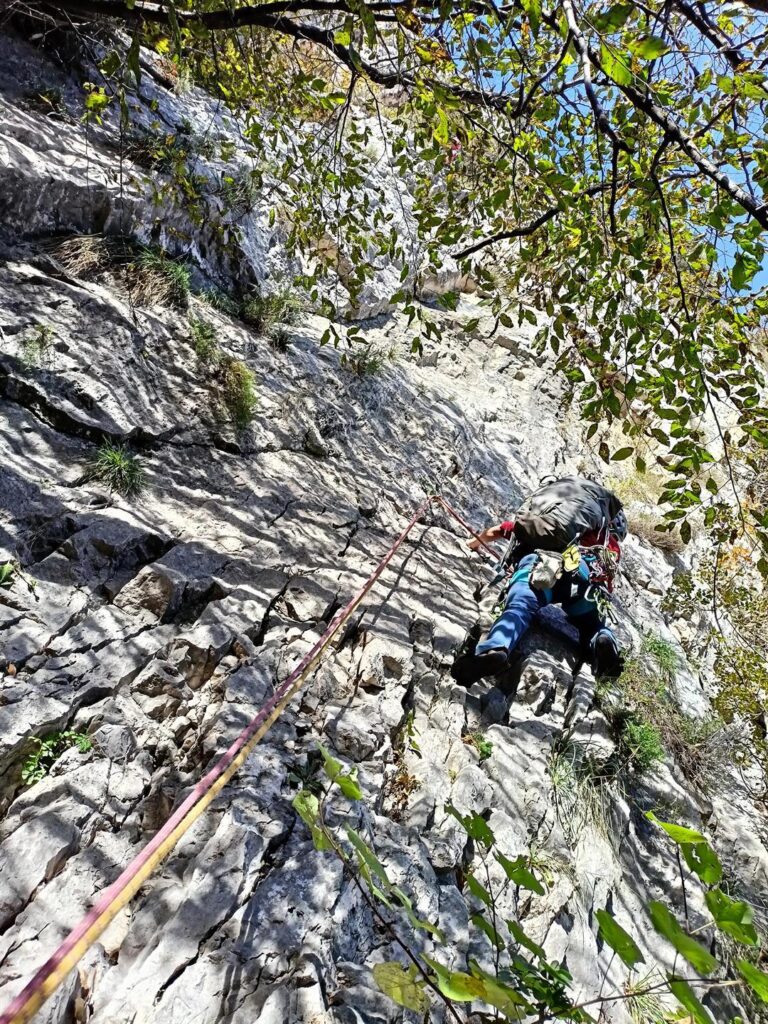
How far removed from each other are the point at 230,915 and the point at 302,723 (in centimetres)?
97

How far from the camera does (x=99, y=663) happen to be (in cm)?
277

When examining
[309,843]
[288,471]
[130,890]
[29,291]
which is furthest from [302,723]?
[29,291]

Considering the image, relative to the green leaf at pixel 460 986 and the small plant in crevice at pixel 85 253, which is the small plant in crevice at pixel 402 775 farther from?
the small plant in crevice at pixel 85 253

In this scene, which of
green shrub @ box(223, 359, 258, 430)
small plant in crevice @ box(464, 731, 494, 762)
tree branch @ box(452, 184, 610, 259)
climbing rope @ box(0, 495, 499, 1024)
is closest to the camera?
climbing rope @ box(0, 495, 499, 1024)

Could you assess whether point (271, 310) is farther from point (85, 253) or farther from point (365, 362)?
point (85, 253)

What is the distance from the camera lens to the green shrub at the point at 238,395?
15.9 ft

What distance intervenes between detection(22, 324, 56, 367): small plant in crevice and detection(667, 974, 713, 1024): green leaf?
4245 mm

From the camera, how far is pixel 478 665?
151 inches

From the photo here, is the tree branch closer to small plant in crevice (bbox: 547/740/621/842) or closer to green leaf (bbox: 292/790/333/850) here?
green leaf (bbox: 292/790/333/850)

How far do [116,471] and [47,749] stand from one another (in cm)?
181

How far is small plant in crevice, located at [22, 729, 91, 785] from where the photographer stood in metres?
2.33

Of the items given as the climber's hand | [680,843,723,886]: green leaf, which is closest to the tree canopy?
[680,843,723,886]: green leaf

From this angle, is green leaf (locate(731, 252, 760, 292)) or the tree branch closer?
green leaf (locate(731, 252, 760, 292))

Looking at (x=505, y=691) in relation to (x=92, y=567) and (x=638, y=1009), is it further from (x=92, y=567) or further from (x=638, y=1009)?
(x=92, y=567)
